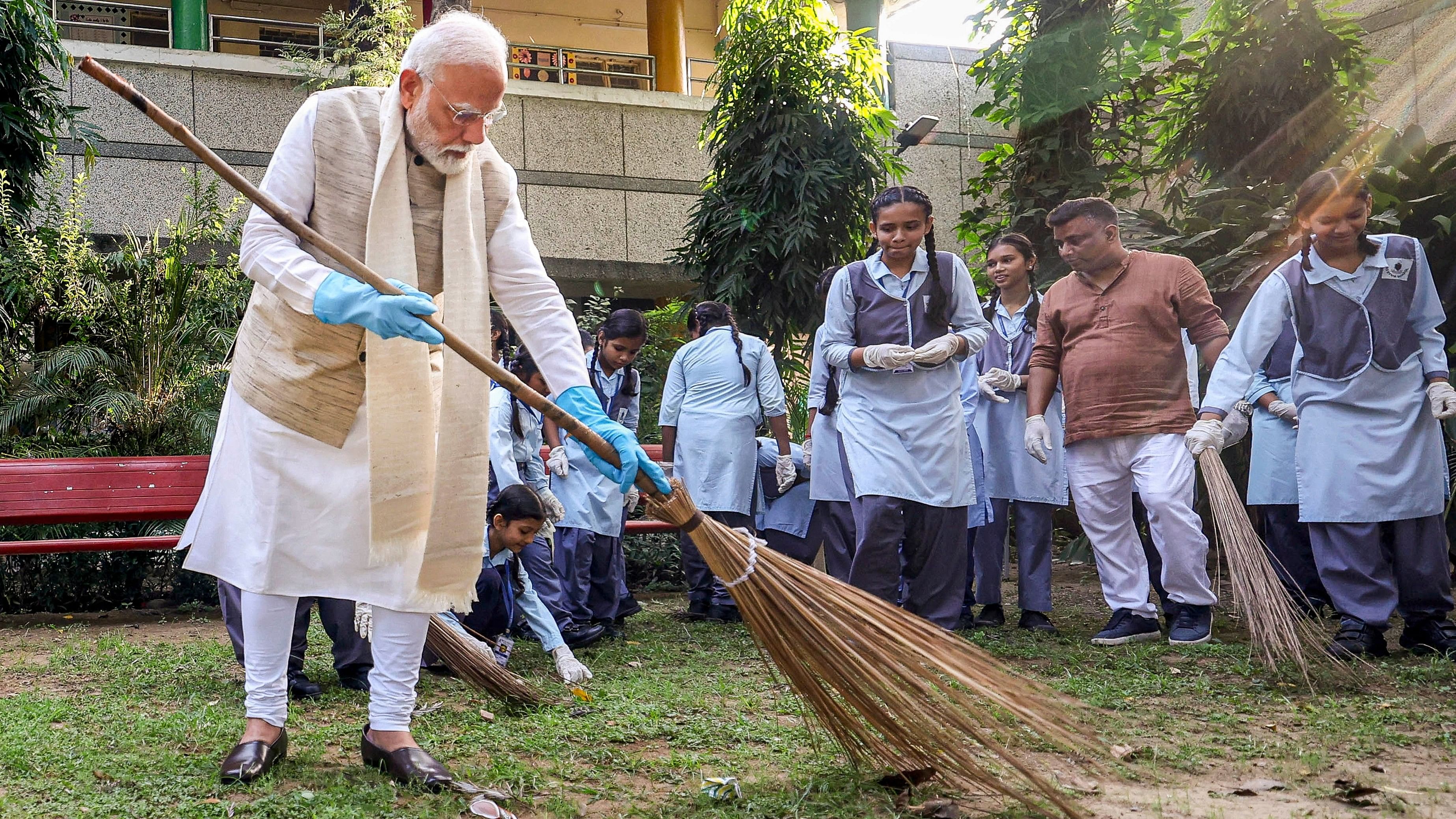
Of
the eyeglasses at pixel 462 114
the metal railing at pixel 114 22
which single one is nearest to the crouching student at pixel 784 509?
the eyeglasses at pixel 462 114

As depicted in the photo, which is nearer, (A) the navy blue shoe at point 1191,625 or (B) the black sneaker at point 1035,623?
(A) the navy blue shoe at point 1191,625

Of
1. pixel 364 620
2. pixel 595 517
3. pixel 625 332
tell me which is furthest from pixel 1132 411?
pixel 364 620

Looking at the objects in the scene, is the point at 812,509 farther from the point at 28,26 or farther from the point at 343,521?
the point at 28,26

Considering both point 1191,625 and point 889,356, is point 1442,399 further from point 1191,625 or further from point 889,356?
point 889,356

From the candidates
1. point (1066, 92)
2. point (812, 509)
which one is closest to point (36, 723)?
point (812, 509)

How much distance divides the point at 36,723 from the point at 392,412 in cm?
183

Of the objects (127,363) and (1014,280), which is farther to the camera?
(127,363)

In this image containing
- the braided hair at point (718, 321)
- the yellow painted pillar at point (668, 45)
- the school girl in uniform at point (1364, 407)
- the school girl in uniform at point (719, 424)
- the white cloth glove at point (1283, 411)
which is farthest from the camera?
the yellow painted pillar at point (668, 45)

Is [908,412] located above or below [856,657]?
above

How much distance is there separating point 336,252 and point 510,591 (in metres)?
2.43

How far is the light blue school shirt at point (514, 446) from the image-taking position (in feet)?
18.2

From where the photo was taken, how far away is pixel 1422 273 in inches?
193

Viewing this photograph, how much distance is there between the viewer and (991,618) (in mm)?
6164

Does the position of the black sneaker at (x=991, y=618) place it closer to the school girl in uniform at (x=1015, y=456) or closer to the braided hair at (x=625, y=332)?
the school girl in uniform at (x=1015, y=456)
